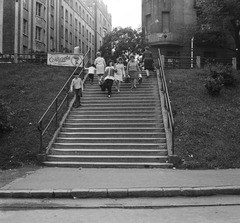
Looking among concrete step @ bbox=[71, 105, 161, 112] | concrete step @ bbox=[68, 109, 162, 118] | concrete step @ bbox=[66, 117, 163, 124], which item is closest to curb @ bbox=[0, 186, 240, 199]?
concrete step @ bbox=[66, 117, 163, 124]

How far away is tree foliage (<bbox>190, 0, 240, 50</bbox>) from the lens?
21.7m

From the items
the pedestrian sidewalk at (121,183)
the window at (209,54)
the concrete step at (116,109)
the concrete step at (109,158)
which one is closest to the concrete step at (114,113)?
the concrete step at (116,109)

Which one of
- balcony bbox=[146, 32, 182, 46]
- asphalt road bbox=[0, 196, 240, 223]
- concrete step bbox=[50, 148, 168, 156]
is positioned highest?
balcony bbox=[146, 32, 182, 46]

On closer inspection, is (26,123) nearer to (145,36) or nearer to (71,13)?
(145,36)

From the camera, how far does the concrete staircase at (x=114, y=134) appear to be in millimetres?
9391

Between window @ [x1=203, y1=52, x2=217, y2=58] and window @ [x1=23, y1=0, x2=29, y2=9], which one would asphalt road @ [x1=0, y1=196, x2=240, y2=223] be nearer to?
window @ [x1=203, y1=52, x2=217, y2=58]

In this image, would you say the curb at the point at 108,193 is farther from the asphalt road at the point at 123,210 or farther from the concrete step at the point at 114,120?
the concrete step at the point at 114,120

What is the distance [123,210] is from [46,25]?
4028 centimetres

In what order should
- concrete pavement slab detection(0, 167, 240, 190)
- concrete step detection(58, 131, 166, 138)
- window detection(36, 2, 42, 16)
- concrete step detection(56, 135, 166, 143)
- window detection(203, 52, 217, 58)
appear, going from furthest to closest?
window detection(36, 2, 42, 16), window detection(203, 52, 217, 58), concrete step detection(58, 131, 166, 138), concrete step detection(56, 135, 166, 143), concrete pavement slab detection(0, 167, 240, 190)

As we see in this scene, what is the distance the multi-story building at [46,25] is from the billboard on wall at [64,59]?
35.2ft

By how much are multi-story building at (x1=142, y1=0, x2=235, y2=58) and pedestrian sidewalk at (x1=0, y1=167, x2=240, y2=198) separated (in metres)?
25.3

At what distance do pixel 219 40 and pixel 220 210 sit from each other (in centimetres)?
2831

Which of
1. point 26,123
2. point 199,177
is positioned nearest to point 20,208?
point 199,177

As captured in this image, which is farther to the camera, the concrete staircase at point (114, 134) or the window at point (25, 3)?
the window at point (25, 3)
